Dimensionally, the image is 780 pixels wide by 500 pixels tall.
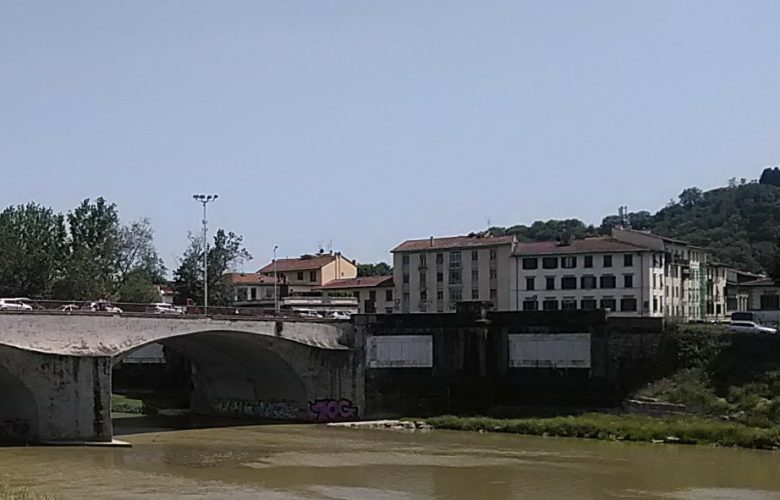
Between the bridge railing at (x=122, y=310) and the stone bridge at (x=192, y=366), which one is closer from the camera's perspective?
the stone bridge at (x=192, y=366)

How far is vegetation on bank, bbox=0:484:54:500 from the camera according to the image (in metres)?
29.0

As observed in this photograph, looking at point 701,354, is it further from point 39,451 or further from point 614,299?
point 39,451

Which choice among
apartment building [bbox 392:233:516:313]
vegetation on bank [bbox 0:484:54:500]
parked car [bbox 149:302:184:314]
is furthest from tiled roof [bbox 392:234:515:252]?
vegetation on bank [bbox 0:484:54:500]

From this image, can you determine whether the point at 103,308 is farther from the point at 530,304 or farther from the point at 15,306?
the point at 530,304

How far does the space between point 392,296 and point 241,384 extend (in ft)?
106

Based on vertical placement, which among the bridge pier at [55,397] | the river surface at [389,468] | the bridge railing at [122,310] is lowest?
the river surface at [389,468]

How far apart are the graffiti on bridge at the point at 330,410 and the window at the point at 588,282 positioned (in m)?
28.4

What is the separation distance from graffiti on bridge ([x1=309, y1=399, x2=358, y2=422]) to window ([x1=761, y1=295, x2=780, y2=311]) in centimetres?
3176

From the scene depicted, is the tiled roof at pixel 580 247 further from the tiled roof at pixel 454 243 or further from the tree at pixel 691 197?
the tree at pixel 691 197

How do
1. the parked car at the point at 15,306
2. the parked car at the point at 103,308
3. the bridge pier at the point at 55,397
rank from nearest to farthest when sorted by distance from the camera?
the bridge pier at the point at 55,397, the parked car at the point at 15,306, the parked car at the point at 103,308

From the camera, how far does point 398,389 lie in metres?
61.1

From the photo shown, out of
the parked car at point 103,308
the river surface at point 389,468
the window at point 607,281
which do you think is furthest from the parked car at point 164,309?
the window at point 607,281

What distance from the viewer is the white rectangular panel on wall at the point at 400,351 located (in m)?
61.4

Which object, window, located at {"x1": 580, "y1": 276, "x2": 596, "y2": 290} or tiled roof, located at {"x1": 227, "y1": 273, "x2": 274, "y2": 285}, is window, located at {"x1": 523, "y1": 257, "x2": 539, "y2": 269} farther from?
tiled roof, located at {"x1": 227, "y1": 273, "x2": 274, "y2": 285}
